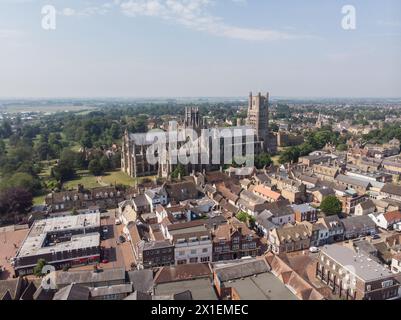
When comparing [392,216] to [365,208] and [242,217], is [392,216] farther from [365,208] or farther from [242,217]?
[242,217]

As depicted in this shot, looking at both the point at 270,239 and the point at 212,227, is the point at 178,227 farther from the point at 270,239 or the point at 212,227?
the point at 270,239

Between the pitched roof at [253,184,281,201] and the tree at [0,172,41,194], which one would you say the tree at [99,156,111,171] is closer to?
the tree at [0,172,41,194]

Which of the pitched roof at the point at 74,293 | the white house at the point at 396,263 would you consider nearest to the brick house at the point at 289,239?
the white house at the point at 396,263

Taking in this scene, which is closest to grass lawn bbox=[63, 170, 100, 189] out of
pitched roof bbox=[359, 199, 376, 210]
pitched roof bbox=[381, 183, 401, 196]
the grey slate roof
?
the grey slate roof

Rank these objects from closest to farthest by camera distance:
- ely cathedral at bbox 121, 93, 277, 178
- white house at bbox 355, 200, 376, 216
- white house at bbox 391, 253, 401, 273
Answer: white house at bbox 391, 253, 401, 273 → white house at bbox 355, 200, 376, 216 → ely cathedral at bbox 121, 93, 277, 178

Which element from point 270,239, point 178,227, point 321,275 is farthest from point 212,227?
point 321,275

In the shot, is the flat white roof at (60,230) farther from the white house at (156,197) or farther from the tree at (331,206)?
the tree at (331,206)
